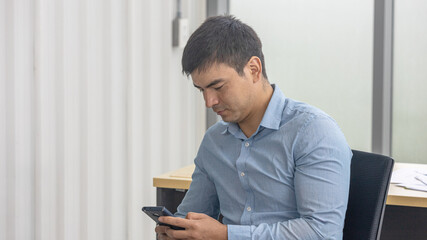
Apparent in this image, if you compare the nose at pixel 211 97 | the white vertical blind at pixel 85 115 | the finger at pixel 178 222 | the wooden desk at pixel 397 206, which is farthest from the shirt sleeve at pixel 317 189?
the white vertical blind at pixel 85 115

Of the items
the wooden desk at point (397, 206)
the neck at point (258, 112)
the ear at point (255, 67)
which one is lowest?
the wooden desk at point (397, 206)

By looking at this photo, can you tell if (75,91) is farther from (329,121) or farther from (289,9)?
(289,9)

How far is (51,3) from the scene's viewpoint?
6.12 ft

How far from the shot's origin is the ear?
124cm

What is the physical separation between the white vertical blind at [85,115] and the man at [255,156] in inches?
28.7

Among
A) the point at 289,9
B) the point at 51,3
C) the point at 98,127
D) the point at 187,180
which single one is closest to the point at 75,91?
the point at 98,127

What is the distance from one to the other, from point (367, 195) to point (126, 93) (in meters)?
1.46

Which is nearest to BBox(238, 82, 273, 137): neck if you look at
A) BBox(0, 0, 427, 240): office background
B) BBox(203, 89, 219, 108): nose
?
BBox(203, 89, 219, 108): nose

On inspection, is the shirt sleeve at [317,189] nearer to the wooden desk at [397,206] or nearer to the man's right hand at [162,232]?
the man's right hand at [162,232]

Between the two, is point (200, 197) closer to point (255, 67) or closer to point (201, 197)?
point (201, 197)

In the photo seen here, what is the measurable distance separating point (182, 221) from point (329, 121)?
0.43 m

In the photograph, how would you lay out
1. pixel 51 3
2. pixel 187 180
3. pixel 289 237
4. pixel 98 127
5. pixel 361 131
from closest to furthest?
pixel 289 237, pixel 187 180, pixel 51 3, pixel 98 127, pixel 361 131

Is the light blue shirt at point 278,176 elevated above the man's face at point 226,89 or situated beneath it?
situated beneath

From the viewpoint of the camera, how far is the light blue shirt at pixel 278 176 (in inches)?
43.3
